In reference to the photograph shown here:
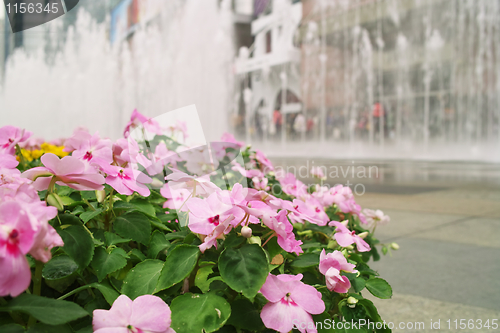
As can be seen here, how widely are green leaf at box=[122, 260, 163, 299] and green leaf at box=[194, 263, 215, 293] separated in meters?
0.07

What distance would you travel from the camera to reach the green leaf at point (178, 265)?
65 centimetres

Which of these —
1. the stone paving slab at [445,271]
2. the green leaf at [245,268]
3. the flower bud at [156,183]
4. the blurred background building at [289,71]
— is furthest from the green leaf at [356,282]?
the blurred background building at [289,71]

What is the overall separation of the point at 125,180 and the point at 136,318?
295 millimetres

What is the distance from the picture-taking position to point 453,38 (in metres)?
13.9

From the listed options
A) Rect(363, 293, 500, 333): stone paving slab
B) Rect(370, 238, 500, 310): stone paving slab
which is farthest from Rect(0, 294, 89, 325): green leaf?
Rect(370, 238, 500, 310): stone paving slab

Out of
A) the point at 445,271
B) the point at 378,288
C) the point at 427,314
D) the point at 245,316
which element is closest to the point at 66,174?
the point at 245,316

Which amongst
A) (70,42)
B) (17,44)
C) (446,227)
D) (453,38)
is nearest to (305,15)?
(453,38)

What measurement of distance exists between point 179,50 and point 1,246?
17046 mm

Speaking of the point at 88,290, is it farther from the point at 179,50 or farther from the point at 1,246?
the point at 179,50

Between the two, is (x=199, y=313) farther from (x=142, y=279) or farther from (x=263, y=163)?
(x=263, y=163)

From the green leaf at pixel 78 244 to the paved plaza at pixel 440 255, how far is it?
137 centimetres

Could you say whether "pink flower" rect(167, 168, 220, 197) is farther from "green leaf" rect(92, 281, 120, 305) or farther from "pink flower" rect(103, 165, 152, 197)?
"green leaf" rect(92, 281, 120, 305)

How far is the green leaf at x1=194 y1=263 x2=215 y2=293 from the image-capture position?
2.32ft

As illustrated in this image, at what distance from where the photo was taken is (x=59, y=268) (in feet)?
2.13
